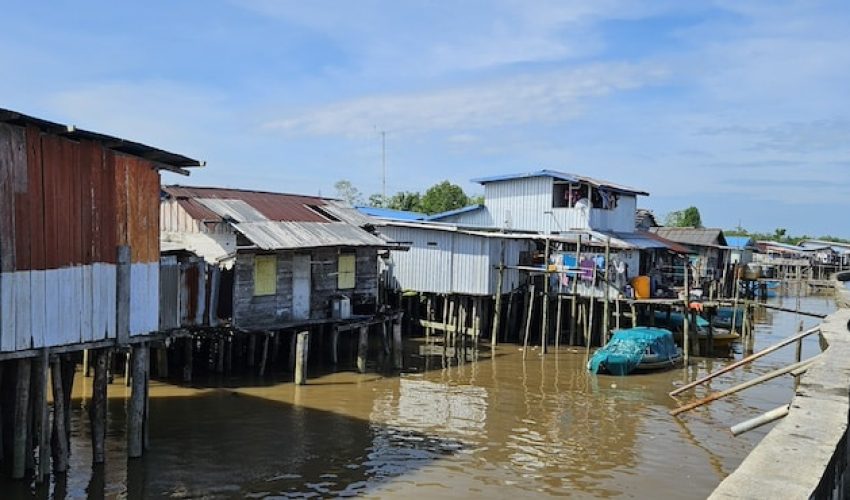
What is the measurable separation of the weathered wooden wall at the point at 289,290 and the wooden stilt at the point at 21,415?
27.7ft

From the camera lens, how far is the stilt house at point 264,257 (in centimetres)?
1897

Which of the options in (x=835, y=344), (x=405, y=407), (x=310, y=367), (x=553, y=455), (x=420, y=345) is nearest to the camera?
(x=835, y=344)

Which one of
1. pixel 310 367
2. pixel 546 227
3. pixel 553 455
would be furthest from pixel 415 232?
pixel 553 455

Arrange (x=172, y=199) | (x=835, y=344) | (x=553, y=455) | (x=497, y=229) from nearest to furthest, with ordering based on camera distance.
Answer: (x=835, y=344) < (x=553, y=455) < (x=172, y=199) < (x=497, y=229)

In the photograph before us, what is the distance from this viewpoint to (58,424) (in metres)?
11.0

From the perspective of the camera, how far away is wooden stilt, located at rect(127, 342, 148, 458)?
12.3 metres

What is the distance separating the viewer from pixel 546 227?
103 ft

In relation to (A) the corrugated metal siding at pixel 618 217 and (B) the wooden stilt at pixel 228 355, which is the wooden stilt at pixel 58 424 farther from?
(A) the corrugated metal siding at pixel 618 217

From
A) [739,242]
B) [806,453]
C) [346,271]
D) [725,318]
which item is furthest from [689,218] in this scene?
[806,453]


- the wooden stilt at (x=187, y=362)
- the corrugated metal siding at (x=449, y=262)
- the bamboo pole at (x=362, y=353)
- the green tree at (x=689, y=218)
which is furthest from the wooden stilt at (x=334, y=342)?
the green tree at (x=689, y=218)

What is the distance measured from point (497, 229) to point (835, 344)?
2091cm

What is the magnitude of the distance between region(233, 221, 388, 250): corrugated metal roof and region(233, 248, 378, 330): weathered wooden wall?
1.55 ft

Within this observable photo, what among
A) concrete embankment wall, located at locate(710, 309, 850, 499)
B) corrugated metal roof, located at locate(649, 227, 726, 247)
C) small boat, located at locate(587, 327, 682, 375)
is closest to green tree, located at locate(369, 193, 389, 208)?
corrugated metal roof, located at locate(649, 227, 726, 247)

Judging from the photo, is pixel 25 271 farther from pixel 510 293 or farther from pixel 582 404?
pixel 510 293
